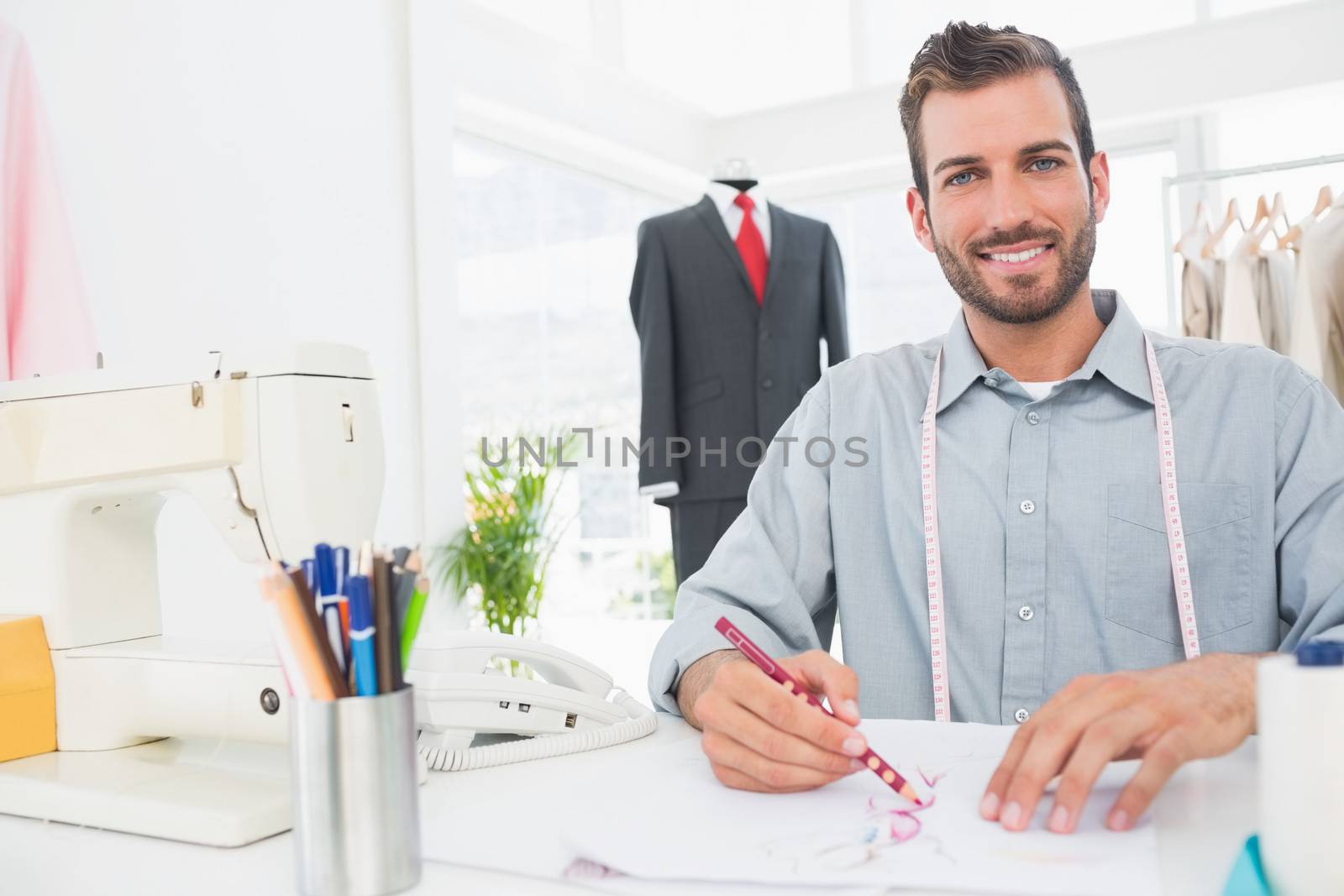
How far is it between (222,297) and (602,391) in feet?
7.96

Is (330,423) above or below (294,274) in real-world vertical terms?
below

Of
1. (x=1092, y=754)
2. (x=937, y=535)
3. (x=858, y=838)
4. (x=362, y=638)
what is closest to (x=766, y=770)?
(x=858, y=838)

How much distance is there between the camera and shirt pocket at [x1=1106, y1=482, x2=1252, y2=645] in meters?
1.36

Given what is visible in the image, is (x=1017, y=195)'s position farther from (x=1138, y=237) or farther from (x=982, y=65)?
(x=1138, y=237)

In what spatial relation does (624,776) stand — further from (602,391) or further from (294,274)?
(602,391)

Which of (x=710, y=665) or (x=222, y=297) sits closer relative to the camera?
(x=710, y=665)

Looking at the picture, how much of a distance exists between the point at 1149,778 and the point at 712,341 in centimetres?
266

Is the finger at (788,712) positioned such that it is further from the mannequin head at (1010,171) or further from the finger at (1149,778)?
the mannequin head at (1010,171)

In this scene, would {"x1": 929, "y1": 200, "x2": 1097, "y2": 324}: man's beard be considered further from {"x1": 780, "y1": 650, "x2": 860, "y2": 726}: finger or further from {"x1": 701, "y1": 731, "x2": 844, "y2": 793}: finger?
{"x1": 701, "y1": 731, "x2": 844, "y2": 793}: finger

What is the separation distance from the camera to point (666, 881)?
2.45 ft

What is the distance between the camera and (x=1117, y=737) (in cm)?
81

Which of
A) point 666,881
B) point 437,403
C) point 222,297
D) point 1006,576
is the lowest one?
point 666,881

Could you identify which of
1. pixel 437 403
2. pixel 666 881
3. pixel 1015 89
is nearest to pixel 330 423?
pixel 666 881

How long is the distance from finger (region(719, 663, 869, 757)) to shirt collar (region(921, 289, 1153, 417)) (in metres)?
0.67
